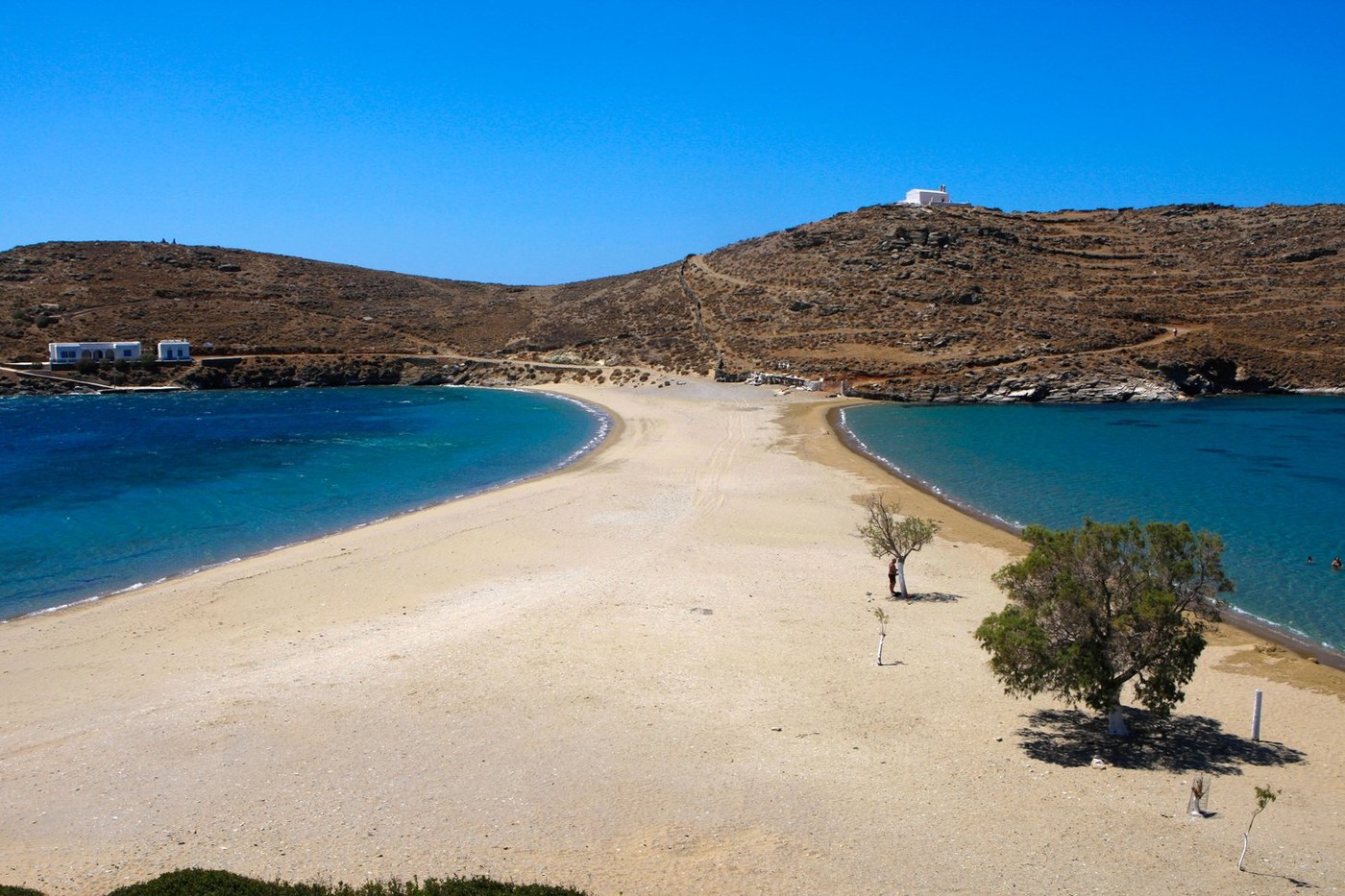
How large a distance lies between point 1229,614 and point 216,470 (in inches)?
1354

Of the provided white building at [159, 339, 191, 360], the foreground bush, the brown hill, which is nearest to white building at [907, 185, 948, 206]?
the brown hill

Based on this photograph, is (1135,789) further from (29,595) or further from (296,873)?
(29,595)

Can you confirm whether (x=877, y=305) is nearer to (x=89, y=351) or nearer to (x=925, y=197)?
(x=925, y=197)

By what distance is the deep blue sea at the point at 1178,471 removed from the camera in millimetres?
20141

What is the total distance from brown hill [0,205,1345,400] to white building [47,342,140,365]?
3322 millimetres

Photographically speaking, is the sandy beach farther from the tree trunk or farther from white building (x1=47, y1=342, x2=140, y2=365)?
white building (x1=47, y1=342, x2=140, y2=365)

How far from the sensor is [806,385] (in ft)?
192

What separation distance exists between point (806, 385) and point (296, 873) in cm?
5212

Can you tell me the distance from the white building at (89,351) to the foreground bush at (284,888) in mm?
72394

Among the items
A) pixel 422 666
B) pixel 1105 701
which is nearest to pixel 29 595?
pixel 422 666

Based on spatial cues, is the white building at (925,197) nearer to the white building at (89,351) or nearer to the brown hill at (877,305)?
the brown hill at (877,305)

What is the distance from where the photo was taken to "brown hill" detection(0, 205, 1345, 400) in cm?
5972

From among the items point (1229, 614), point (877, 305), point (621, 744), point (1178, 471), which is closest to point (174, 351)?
point (877, 305)

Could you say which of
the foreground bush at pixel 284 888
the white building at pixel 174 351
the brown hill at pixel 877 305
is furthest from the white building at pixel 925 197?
the foreground bush at pixel 284 888
